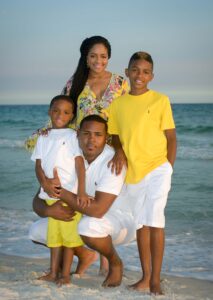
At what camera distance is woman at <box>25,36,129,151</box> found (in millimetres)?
4312

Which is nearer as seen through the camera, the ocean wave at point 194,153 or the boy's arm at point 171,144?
the boy's arm at point 171,144

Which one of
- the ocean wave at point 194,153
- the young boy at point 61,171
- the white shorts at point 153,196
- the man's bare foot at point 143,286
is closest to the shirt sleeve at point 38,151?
the young boy at point 61,171

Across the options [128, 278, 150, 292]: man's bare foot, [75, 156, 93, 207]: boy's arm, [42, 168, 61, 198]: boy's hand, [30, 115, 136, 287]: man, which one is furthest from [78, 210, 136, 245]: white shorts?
[128, 278, 150, 292]: man's bare foot

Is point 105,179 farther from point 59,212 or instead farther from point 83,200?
point 59,212

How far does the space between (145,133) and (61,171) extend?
0.67 m

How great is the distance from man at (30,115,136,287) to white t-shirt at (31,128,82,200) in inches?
2.4

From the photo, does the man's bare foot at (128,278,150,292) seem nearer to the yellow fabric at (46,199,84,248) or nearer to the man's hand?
the yellow fabric at (46,199,84,248)

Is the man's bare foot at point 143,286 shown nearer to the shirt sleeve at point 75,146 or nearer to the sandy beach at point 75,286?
the sandy beach at point 75,286

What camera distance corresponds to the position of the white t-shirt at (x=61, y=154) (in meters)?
3.92

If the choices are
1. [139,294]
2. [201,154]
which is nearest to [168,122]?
[139,294]

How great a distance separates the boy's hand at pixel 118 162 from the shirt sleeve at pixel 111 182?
36mm

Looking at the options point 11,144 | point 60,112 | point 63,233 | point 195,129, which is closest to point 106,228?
point 63,233

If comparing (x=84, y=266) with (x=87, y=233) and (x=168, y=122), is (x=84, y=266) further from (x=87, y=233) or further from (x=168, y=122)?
(x=168, y=122)

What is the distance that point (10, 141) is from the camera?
19.9m
